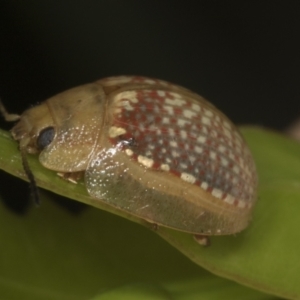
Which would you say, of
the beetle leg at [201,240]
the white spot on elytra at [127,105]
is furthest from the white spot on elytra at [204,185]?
the white spot on elytra at [127,105]

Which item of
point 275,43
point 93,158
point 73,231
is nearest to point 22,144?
point 93,158

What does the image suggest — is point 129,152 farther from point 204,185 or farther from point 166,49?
point 166,49

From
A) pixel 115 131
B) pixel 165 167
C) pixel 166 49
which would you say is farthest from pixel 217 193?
pixel 166 49

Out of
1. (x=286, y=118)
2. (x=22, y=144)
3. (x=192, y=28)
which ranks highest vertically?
(x=22, y=144)

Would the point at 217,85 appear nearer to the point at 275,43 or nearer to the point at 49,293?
the point at 275,43

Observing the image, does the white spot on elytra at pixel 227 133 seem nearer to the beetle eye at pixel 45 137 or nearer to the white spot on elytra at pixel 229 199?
the white spot on elytra at pixel 229 199

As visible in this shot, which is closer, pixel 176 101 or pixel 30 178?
pixel 30 178

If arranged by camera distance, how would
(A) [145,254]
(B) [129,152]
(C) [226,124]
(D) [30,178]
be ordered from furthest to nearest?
(A) [145,254]
(C) [226,124]
(B) [129,152]
(D) [30,178]
